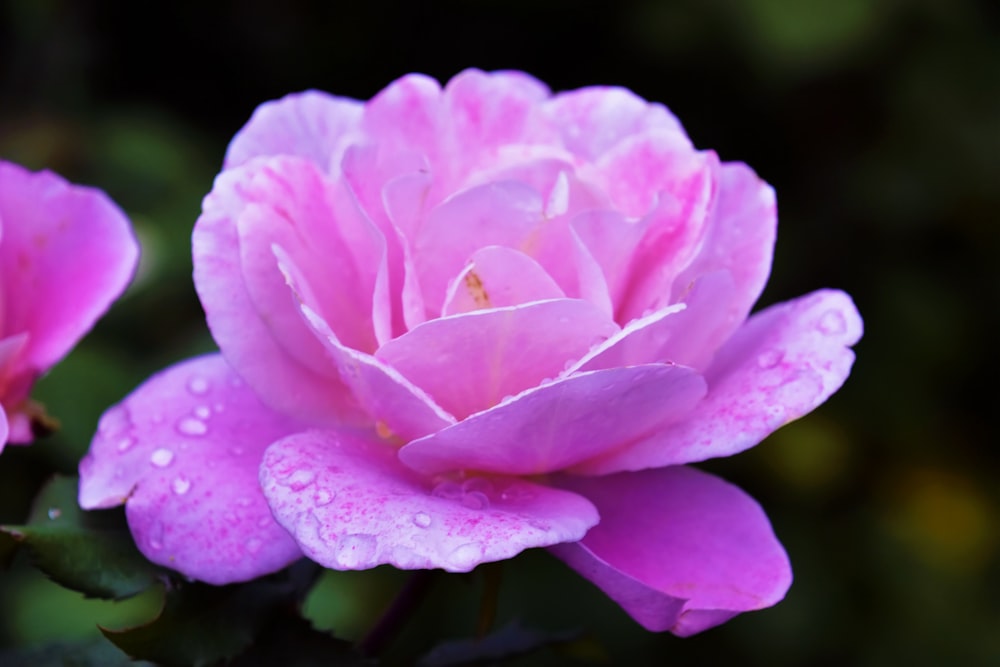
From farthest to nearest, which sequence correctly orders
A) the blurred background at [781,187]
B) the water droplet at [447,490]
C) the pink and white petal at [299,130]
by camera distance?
the blurred background at [781,187], the pink and white petal at [299,130], the water droplet at [447,490]

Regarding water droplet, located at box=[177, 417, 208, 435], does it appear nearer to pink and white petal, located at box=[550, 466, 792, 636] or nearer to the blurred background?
pink and white petal, located at box=[550, 466, 792, 636]

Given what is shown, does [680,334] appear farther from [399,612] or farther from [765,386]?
[399,612]

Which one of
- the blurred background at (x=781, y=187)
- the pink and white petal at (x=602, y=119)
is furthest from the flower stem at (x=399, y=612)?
the blurred background at (x=781, y=187)

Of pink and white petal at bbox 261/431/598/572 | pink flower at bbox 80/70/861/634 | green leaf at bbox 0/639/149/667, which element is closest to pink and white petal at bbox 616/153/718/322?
pink flower at bbox 80/70/861/634

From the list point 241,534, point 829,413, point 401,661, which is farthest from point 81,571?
point 829,413

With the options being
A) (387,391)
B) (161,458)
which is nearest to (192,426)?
(161,458)

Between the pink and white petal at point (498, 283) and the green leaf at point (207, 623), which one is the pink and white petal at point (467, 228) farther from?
the green leaf at point (207, 623)
